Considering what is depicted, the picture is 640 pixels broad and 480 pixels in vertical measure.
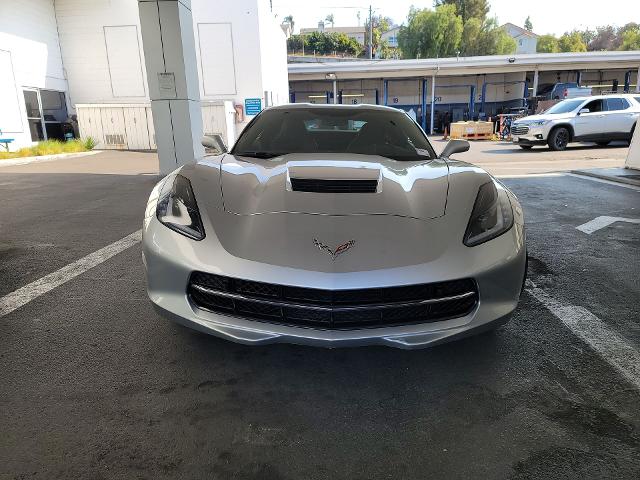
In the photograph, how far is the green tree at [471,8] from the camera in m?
59.0

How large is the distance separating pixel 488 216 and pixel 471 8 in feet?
222

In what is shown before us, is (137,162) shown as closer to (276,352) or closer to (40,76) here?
(40,76)

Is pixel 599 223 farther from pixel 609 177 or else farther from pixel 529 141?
pixel 529 141

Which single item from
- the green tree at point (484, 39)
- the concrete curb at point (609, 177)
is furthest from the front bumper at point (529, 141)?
the green tree at point (484, 39)

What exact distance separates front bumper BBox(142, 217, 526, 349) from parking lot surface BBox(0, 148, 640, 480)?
30 centimetres

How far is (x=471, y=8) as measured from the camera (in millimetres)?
59188

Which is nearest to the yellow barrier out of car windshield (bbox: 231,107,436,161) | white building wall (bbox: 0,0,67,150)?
white building wall (bbox: 0,0,67,150)

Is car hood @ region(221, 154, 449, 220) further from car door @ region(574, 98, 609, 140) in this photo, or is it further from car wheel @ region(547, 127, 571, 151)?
car door @ region(574, 98, 609, 140)

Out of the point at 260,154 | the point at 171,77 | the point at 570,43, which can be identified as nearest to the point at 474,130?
the point at 171,77

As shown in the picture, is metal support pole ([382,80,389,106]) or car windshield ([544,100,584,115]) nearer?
car windshield ([544,100,584,115])

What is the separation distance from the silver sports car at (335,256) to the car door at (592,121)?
48.5ft

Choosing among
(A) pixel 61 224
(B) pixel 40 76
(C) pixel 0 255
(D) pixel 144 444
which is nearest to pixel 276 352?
(D) pixel 144 444

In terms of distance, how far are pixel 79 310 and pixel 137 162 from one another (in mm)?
11956

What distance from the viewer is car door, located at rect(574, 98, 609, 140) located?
14625 mm
